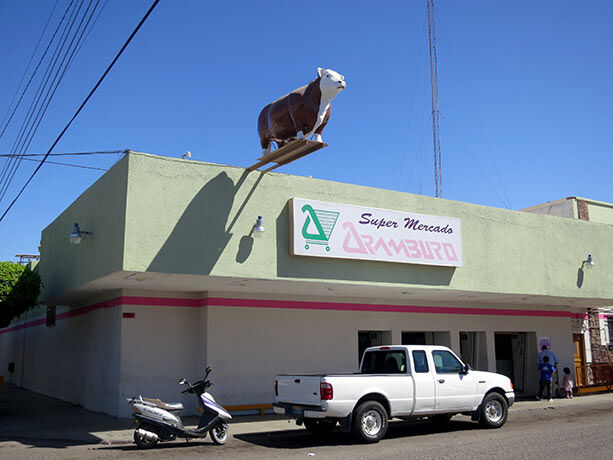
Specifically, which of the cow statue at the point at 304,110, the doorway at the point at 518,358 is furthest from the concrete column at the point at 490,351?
the cow statue at the point at 304,110

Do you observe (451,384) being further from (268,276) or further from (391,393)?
(268,276)

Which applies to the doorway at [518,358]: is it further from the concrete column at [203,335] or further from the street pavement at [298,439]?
the concrete column at [203,335]

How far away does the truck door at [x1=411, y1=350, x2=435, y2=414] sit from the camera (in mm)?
12242

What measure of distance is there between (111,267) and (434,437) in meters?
7.76

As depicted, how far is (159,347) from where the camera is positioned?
1553 cm

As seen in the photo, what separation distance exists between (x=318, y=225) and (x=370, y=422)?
495 cm

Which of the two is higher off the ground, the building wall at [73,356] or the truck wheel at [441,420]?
the building wall at [73,356]

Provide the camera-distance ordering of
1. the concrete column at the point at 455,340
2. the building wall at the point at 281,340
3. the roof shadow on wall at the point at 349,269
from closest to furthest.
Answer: the roof shadow on wall at the point at 349,269 < the building wall at the point at 281,340 < the concrete column at the point at 455,340

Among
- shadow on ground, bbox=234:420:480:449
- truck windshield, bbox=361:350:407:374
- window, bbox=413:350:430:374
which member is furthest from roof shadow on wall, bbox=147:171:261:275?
window, bbox=413:350:430:374

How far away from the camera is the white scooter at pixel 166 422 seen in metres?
10.8

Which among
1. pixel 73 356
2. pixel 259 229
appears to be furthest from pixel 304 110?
pixel 73 356

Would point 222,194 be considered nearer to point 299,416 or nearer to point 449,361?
point 299,416

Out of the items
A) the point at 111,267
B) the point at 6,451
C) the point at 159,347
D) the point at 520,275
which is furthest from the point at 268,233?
the point at 520,275

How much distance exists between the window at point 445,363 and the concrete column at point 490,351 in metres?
8.64
